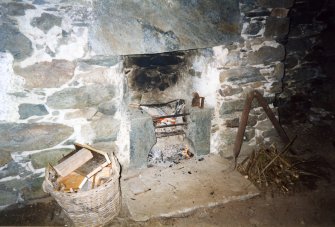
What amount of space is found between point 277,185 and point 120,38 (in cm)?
232

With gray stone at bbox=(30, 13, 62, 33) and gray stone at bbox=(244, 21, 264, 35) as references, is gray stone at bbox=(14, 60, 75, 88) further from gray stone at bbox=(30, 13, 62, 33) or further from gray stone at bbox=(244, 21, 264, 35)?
gray stone at bbox=(244, 21, 264, 35)

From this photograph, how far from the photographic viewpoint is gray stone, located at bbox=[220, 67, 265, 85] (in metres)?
3.25

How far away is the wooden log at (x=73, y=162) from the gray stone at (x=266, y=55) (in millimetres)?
2070

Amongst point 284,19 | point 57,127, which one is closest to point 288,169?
point 284,19

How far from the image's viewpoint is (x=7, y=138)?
271cm

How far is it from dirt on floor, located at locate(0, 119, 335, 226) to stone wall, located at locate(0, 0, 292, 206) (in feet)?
0.70

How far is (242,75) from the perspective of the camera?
10.8 ft

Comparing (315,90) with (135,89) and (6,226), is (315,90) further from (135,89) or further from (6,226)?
(6,226)

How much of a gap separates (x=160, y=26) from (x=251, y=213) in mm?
2084

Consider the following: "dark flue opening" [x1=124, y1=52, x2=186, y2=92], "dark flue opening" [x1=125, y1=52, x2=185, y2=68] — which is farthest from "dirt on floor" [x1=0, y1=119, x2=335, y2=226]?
"dark flue opening" [x1=125, y1=52, x2=185, y2=68]

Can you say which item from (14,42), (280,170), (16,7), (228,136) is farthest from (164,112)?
(16,7)

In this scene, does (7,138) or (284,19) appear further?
(284,19)

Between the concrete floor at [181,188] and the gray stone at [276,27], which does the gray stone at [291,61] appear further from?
the concrete floor at [181,188]

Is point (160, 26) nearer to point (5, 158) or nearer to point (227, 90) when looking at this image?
point (227, 90)
